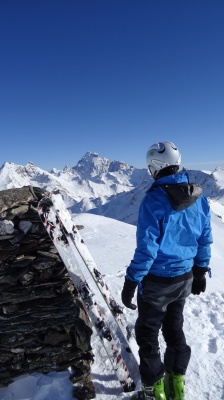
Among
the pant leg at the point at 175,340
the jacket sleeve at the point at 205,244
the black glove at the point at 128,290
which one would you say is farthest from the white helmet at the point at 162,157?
the pant leg at the point at 175,340

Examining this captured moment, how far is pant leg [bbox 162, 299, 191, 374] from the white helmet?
7.65 ft

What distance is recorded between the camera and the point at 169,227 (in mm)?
4328

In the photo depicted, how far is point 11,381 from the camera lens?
17.1 ft

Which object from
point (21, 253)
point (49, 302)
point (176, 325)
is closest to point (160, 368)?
point (176, 325)

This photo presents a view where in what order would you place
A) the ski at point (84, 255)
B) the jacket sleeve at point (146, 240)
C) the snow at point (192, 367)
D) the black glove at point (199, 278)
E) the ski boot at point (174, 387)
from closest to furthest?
A: the jacket sleeve at point (146, 240) < the ski boot at point (174, 387) < the ski at point (84, 255) < the snow at point (192, 367) < the black glove at point (199, 278)

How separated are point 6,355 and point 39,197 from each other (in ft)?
9.65

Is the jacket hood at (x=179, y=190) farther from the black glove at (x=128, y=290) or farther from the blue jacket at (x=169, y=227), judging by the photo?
the black glove at (x=128, y=290)

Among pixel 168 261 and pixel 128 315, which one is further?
pixel 128 315

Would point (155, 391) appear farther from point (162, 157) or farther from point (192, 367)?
point (162, 157)

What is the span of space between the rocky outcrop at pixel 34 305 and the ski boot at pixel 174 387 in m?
1.32

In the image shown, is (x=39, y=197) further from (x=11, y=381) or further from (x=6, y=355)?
(x=11, y=381)

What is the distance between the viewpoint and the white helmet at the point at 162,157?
4.53m

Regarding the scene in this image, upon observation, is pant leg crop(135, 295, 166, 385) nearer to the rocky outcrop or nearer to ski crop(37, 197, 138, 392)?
ski crop(37, 197, 138, 392)

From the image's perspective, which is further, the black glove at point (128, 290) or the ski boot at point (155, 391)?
the ski boot at point (155, 391)
